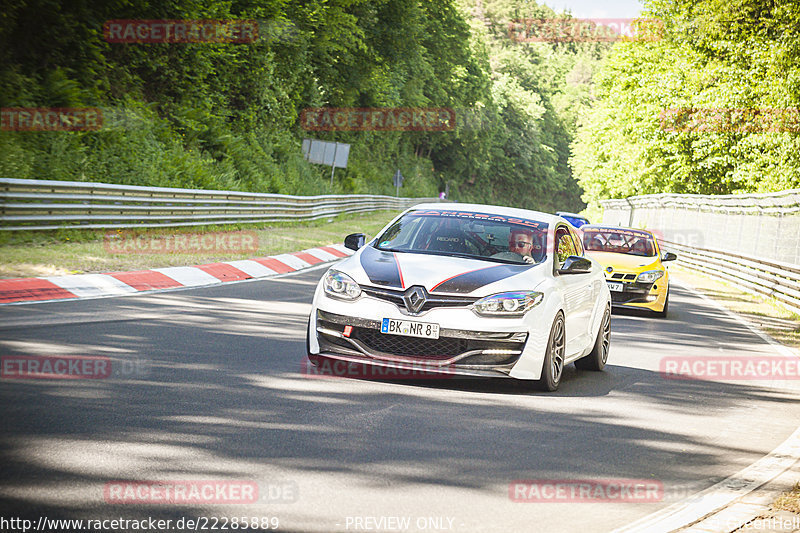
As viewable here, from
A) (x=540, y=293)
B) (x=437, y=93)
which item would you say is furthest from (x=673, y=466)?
(x=437, y=93)

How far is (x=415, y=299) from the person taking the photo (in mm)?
7738

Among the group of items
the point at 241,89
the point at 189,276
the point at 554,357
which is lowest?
the point at 189,276

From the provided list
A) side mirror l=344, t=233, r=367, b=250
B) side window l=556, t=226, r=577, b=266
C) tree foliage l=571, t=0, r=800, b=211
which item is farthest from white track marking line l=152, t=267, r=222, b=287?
tree foliage l=571, t=0, r=800, b=211

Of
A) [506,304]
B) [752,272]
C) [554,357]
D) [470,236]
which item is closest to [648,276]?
[470,236]

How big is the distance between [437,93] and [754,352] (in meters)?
68.1

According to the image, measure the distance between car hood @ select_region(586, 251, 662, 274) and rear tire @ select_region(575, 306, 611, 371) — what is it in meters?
6.38

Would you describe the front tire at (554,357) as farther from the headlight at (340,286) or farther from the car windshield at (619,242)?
the car windshield at (619,242)

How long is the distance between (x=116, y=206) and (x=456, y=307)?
38.7 ft

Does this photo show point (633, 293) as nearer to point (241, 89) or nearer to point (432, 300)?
point (432, 300)

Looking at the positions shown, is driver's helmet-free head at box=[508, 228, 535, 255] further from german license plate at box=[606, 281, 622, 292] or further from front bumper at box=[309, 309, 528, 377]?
german license plate at box=[606, 281, 622, 292]

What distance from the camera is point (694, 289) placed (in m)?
25.0

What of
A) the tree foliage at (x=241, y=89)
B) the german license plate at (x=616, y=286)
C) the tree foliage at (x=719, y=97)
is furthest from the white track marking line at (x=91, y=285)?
the tree foliage at (x=719, y=97)

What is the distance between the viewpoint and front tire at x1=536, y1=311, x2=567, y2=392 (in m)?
8.12

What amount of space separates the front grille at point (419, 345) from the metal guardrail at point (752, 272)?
1300 cm
